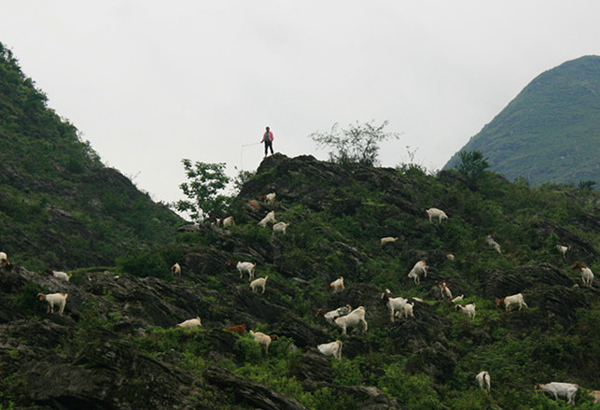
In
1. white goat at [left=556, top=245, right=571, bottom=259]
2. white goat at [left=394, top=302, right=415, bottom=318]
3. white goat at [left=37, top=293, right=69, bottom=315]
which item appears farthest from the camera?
white goat at [left=556, top=245, right=571, bottom=259]

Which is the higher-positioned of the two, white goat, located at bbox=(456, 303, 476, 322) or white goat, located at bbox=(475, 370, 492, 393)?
white goat, located at bbox=(456, 303, 476, 322)

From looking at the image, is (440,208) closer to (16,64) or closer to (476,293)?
(476,293)

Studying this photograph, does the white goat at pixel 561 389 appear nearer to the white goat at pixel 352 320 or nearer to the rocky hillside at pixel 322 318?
the rocky hillside at pixel 322 318

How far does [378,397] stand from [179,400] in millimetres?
5462

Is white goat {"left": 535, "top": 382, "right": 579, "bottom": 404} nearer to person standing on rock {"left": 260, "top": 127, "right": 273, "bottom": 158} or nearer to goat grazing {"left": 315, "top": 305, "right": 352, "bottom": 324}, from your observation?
goat grazing {"left": 315, "top": 305, "right": 352, "bottom": 324}

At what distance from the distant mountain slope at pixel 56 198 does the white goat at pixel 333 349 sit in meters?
25.9

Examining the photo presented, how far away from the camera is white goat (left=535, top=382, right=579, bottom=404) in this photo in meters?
18.1

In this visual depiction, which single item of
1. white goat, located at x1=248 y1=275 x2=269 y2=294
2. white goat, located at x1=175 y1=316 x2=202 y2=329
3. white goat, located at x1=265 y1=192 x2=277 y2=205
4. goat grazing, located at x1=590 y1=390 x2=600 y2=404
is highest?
white goat, located at x1=265 y1=192 x2=277 y2=205

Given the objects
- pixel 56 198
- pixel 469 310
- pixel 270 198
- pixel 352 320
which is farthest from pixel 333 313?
pixel 56 198

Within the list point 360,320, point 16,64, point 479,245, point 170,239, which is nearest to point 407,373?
point 360,320

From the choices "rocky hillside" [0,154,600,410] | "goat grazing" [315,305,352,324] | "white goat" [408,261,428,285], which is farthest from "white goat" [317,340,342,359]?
"white goat" [408,261,428,285]

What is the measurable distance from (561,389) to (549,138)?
490ft

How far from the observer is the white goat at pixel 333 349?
19.5 metres

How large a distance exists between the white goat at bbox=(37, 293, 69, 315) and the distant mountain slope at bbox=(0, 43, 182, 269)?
21930 millimetres
